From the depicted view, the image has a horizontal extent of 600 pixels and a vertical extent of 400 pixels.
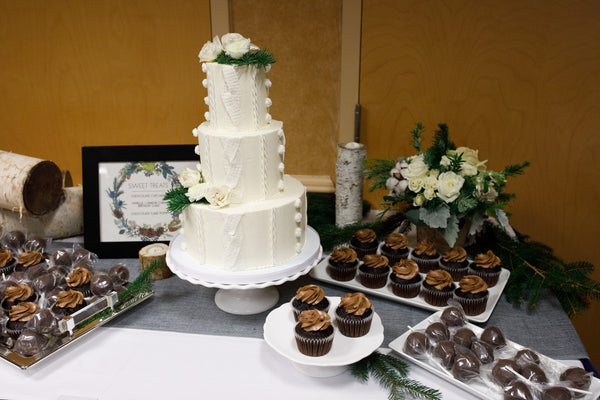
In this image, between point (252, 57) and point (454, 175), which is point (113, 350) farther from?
point (454, 175)

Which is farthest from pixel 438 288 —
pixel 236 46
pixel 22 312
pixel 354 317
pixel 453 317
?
pixel 22 312

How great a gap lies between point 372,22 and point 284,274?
160cm

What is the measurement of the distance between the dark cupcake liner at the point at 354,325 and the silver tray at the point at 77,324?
0.74m

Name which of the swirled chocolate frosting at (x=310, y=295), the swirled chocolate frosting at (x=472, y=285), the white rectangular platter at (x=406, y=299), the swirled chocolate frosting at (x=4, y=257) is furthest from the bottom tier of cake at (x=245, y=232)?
the swirled chocolate frosting at (x=4, y=257)

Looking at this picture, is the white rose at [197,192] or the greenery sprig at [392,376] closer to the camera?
the greenery sprig at [392,376]

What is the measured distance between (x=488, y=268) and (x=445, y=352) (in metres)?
0.55

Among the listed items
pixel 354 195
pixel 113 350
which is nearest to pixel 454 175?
pixel 354 195

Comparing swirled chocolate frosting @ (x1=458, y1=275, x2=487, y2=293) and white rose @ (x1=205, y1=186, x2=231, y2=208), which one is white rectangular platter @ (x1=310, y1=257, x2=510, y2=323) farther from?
white rose @ (x1=205, y1=186, x2=231, y2=208)

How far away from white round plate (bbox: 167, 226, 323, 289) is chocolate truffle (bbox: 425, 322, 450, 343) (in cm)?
44

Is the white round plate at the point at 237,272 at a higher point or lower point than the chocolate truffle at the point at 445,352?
higher

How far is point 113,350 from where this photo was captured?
1583mm

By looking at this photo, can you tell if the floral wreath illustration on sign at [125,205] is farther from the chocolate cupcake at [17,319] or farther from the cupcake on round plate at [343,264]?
the cupcake on round plate at [343,264]

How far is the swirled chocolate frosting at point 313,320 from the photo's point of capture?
1.40 metres

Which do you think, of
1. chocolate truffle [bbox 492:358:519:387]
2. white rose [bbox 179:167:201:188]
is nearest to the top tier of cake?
white rose [bbox 179:167:201:188]
